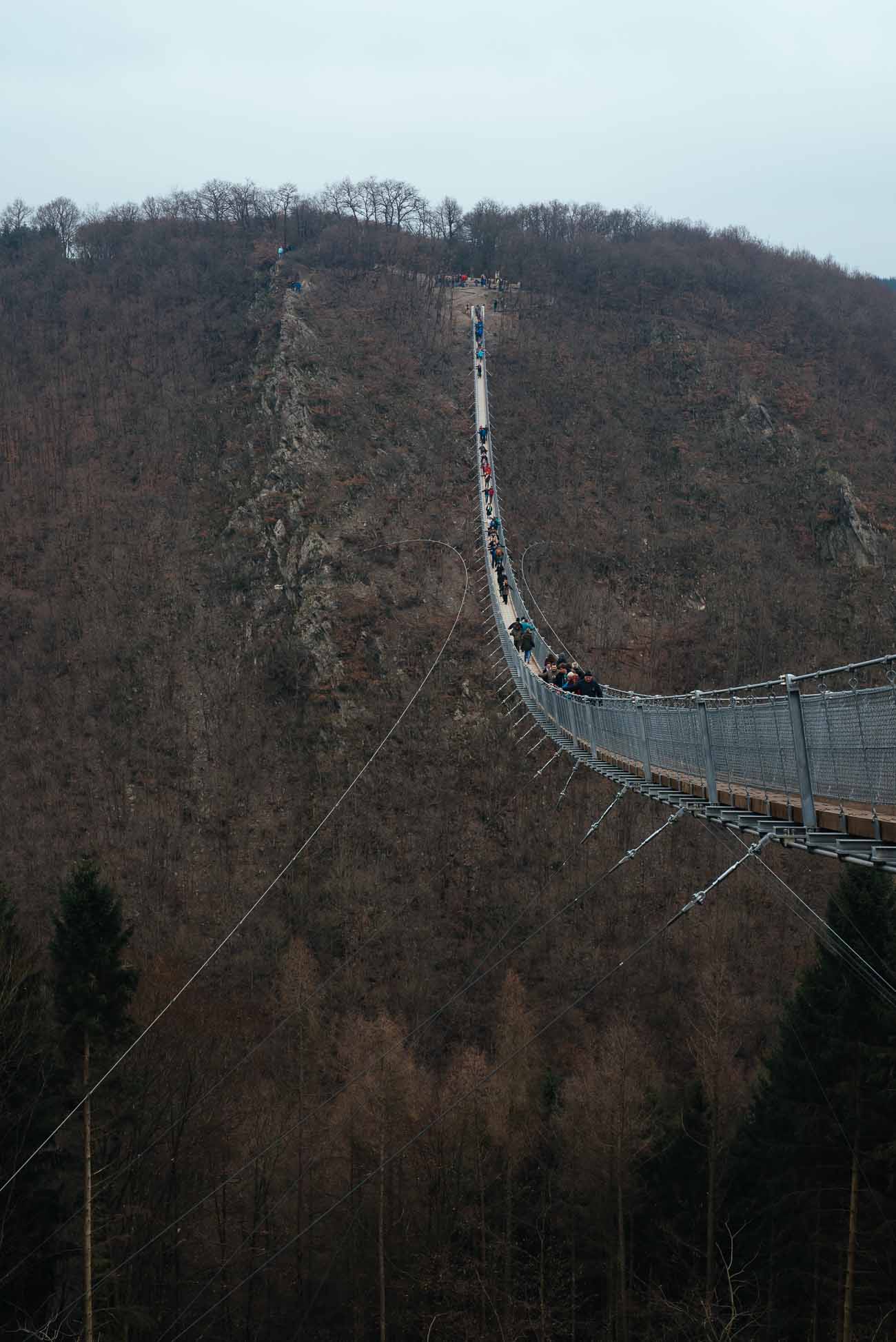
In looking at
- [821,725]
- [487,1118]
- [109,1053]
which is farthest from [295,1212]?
[821,725]

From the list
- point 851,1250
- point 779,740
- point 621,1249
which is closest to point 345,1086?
point 621,1249

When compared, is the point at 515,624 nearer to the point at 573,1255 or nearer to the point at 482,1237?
the point at 482,1237

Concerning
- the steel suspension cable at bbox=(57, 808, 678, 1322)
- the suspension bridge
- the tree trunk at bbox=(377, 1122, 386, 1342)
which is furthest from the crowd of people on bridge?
the tree trunk at bbox=(377, 1122, 386, 1342)

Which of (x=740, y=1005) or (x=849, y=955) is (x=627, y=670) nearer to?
(x=740, y=1005)

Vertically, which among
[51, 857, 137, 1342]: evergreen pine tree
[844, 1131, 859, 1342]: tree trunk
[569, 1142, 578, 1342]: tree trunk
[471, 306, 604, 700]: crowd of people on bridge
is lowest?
[569, 1142, 578, 1342]: tree trunk

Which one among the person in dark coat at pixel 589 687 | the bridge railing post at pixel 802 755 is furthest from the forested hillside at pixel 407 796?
the bridge railing post at pixel 802 755

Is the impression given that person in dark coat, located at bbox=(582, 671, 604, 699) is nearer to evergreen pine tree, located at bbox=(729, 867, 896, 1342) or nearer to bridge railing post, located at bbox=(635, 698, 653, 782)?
evergreen pine tree, located at bbox=(729, 867, 896, 1342)

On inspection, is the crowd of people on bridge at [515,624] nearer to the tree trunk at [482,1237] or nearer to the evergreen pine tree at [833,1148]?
the evergreen pine tree at [833,1148]

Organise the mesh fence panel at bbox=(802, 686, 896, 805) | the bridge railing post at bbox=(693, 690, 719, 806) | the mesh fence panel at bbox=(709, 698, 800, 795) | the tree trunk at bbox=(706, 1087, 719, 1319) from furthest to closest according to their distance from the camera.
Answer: the tree trunk at bbox=(706, 1087, 719, 1319), the bridge railing post at bbox=(693, 690, 719, 806), the mesh fence panel at bbox=(709, 698, 800, 795), the mesh fence panel at bbox=(802, 686, 896, 805)
